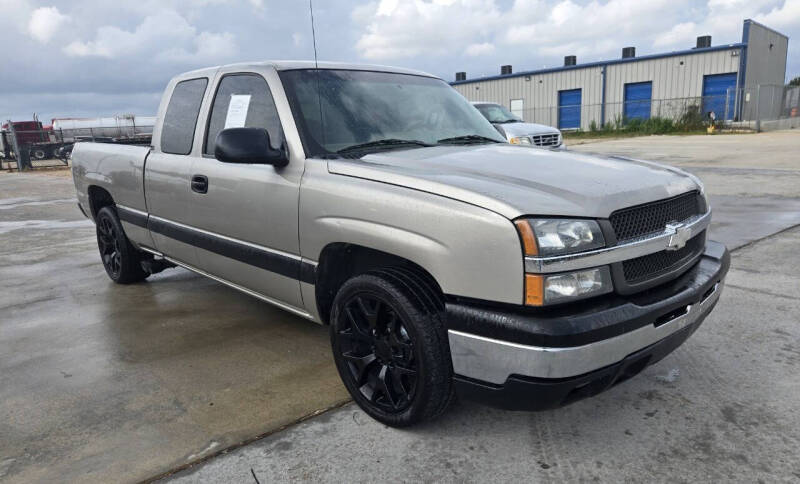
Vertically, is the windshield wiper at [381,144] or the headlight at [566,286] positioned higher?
the windshield wiper at [381,144]

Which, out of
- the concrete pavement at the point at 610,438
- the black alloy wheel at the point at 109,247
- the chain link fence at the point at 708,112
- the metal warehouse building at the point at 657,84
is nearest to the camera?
the concrete pavement at the point at 610,438

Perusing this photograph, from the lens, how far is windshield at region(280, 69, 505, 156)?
3115 mm

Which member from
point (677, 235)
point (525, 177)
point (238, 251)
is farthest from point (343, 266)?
point (677, 235)

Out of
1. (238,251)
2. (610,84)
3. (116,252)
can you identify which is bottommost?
(116,252)

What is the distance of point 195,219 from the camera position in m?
3.81

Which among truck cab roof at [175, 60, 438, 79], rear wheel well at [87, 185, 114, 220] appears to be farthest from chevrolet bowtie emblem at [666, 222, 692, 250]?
rear wheel well at [87, 185, 114, 220]

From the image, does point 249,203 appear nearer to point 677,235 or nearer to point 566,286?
point 566,286

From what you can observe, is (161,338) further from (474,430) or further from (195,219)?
(474,430)

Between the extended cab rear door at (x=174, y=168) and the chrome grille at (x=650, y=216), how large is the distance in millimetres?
2646

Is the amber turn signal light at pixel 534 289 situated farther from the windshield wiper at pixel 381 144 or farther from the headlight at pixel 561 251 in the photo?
the windshield wiper at pixel 381 144

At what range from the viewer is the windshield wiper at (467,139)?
344 centimetres

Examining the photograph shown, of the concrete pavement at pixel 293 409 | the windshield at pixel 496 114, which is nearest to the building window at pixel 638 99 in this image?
the windshield at pixel 496 114

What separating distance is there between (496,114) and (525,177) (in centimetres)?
1158

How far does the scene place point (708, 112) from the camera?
2969cm
